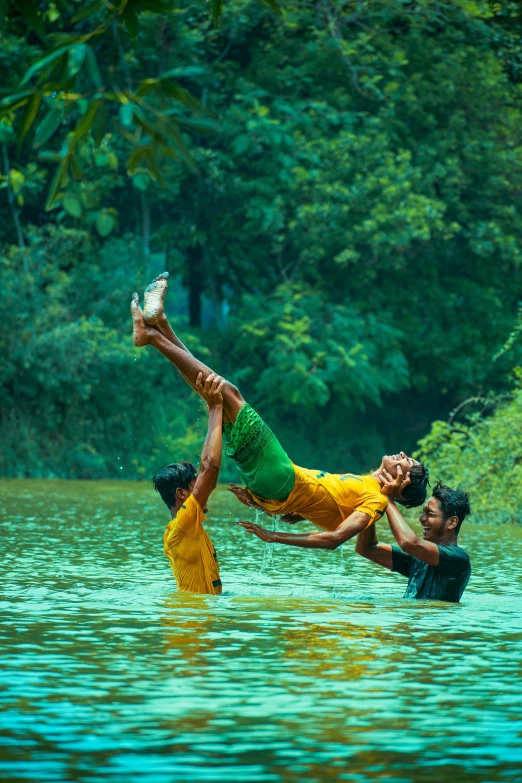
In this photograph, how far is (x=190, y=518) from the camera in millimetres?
9344

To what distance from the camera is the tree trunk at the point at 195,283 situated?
113 feet

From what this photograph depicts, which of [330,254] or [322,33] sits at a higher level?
[322,33]

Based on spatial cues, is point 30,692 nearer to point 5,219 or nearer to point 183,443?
point 183,443

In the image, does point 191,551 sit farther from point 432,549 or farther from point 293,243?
point 293,243

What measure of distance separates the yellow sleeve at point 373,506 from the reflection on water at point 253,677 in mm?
631

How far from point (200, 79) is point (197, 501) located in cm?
2370

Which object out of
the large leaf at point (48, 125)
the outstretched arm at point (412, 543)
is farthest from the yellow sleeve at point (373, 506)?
the large leaf at point (48, 125)

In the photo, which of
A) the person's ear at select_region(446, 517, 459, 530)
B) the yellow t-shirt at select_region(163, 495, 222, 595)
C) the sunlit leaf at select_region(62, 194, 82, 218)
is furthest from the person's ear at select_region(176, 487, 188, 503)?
the sunlit leaf at select_region(62, 194, 82, 218)

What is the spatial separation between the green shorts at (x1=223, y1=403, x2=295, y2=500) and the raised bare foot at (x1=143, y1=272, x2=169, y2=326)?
844 millimetres

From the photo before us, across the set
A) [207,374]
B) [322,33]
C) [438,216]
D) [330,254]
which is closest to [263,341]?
[330,254]

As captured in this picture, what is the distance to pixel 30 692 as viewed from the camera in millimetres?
6621

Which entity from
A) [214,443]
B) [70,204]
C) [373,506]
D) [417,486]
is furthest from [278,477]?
[70,204]

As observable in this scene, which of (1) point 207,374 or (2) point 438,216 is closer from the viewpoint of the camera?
(1) point 207,374

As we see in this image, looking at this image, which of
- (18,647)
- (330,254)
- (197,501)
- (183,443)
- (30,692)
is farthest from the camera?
(330,254)
